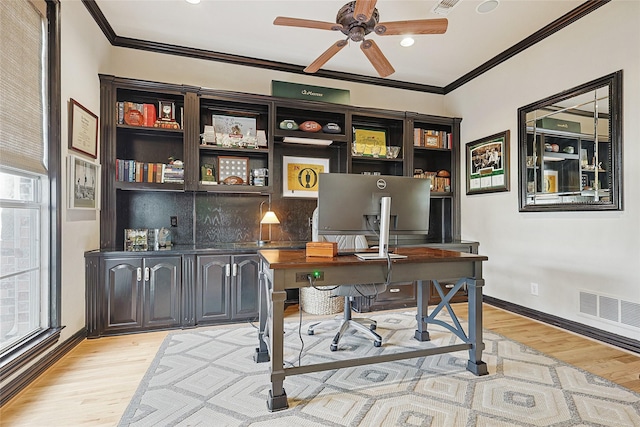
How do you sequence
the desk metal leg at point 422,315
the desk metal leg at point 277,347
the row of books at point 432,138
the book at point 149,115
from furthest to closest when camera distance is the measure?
the row of books at point 432,138, the book at point 149,115, the desk metal leg at point 422,315, the desk metal leg at point 277,347

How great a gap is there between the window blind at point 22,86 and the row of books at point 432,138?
3.61m

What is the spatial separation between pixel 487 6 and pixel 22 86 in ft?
11.3

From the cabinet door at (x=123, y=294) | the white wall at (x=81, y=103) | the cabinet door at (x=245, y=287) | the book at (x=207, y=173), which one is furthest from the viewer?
the book at (x=207, y=173)

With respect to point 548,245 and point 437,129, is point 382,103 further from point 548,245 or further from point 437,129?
point 548,245

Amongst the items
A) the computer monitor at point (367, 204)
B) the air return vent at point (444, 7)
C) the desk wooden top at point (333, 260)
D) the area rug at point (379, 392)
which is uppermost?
the air return vent at point (444, 7)

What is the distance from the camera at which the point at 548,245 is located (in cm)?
311

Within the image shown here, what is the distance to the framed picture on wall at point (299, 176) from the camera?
12.6 feet

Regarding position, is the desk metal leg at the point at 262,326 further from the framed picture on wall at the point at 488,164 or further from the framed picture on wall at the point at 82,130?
the framed picture on wall at the point at 488,164

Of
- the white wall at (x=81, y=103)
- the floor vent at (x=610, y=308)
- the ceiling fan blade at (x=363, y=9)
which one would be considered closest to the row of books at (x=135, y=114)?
the white wall at (x=81, y=103)

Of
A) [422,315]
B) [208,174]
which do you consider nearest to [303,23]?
[208,174]

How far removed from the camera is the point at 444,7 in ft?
8.95

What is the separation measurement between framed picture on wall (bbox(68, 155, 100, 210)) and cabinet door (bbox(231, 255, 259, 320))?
130cm

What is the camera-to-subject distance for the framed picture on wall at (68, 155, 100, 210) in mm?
2453

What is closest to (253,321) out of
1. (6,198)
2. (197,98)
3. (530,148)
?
(6,198)
